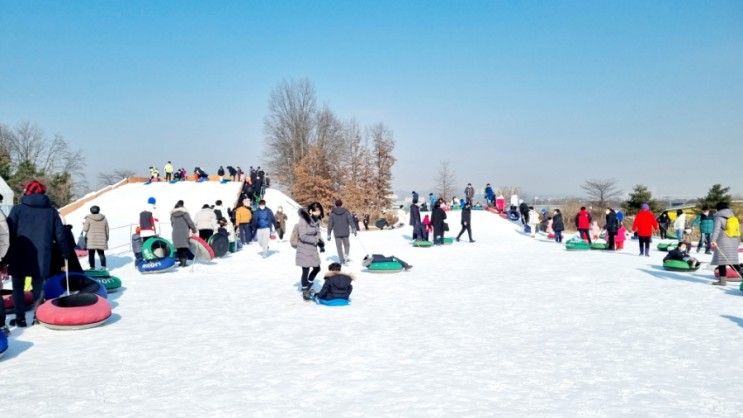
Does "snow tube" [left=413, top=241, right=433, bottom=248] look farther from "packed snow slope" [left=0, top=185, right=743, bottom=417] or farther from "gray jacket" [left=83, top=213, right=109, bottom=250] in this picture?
"gray jacket" [left=83, top=213, right=109, bottom=250]

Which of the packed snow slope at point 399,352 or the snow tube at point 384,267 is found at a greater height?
the snow tube at point 384,267

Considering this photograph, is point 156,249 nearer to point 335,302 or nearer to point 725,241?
point 335,302

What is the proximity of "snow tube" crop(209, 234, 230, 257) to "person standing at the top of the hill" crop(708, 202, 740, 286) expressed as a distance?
1235 cm

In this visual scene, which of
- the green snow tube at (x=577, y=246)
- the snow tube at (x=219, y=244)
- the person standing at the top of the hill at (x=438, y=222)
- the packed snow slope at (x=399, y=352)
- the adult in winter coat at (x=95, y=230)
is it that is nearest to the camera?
the packed snow slope at (x=399, y=352)

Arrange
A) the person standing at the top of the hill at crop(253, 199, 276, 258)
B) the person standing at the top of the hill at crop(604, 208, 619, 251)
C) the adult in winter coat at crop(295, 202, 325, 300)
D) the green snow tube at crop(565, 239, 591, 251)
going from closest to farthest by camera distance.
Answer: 1. the adult in winter coat at crop(295, 202, 325, 300)
2. the person standing at the top of the hill at crop(253, 199, 276, 258)
3. the person standing at the top of the hill at crop(604, 208, 619, 251)
4. the green snow tube at crop(565, 239, 591, 251)

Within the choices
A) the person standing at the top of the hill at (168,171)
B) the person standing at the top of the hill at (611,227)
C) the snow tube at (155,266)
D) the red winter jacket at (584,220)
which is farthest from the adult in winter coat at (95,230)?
the person standing at the top of the hill at (168,171)

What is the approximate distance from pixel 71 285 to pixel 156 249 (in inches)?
185

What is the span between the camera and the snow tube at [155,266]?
1210 centimetres

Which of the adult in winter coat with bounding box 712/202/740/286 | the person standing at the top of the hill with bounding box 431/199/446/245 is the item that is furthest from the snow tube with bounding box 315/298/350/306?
the person standing at the top of the hill with bounding box 431/199/446/245

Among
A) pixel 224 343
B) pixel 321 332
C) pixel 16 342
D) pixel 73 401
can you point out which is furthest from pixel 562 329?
pixel 16 342

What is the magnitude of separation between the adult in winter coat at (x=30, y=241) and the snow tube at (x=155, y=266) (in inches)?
197

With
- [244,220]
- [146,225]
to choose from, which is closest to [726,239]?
[146,225]

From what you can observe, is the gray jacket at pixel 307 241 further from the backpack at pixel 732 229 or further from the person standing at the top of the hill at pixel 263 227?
the backpack at pixel 732 229

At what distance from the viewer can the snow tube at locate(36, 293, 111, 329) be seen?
266 inches
